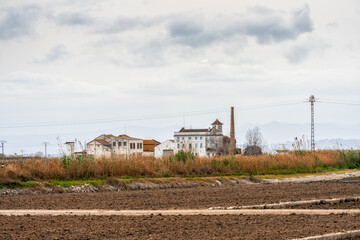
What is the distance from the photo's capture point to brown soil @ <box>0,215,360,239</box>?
1034 cm

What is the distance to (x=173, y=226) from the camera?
449 inches

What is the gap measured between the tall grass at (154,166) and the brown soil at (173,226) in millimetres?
10066

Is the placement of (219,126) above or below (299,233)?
above

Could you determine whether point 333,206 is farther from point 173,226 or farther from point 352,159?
point 352,159

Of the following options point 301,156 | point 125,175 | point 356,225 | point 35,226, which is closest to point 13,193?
point 125,175

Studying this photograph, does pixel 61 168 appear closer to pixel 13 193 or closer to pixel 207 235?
pixel 13 193

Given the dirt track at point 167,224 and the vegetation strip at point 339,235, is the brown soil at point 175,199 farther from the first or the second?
the vegetation strip at point 339,235

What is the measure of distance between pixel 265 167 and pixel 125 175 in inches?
380

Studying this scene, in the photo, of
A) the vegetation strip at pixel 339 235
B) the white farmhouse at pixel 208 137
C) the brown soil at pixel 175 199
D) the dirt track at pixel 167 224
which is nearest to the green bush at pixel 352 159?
the brown soil at pixel 175 199

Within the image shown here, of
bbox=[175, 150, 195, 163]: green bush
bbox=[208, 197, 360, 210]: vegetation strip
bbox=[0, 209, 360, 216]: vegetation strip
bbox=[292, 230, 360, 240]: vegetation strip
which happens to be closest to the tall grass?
bbox=[175, 150, 195, 163]: green bush

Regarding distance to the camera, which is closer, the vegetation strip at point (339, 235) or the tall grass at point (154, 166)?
the vegetation strip at point (339, 235)

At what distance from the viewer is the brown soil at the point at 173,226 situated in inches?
407

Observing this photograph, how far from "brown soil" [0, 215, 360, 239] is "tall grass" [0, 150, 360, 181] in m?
10.1

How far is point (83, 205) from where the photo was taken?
627 inches
